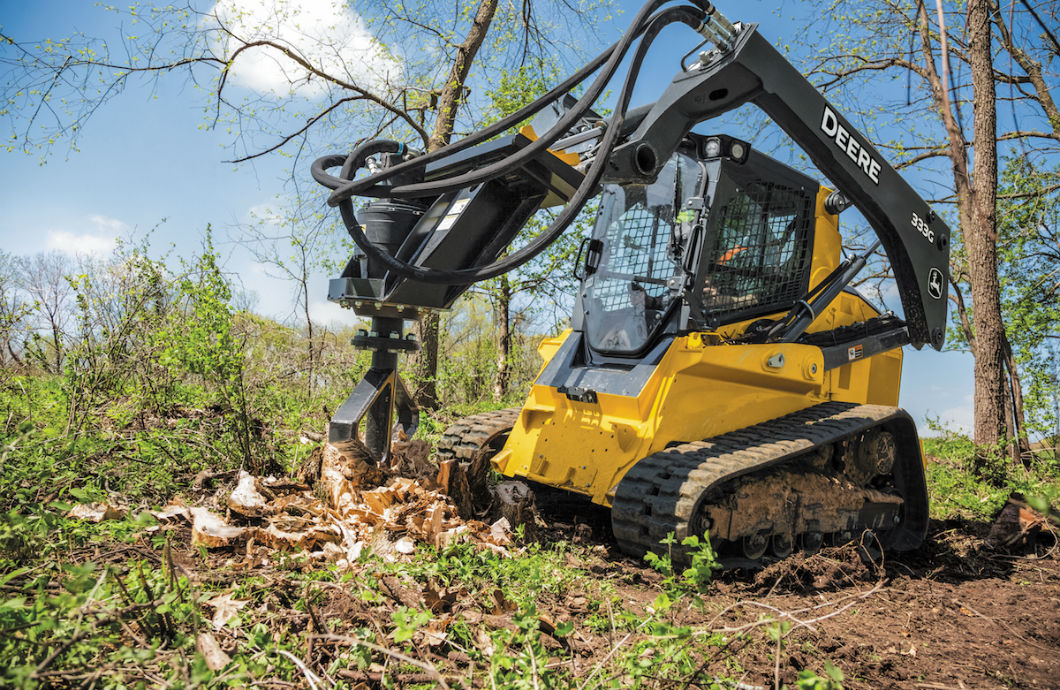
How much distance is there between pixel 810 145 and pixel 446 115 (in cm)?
566

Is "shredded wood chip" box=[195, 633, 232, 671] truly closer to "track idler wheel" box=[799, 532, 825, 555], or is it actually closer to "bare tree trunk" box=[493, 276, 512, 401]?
"track idler wheel" box=[799, 532, 825, 555]

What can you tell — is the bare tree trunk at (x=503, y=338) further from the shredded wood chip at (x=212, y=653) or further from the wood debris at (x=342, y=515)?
the shredded wood chip at (x=212, y=653)

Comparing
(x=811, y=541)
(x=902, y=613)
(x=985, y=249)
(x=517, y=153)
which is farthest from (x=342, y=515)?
(x=985, y=249)

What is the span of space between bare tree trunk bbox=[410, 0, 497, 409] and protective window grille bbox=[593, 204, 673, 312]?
4197 mm

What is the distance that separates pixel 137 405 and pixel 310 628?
12.0 feet

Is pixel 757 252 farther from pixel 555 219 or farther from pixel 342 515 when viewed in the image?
pixel 342 515

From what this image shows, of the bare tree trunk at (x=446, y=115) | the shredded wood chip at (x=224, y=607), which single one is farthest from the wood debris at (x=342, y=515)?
the bare tree trunk at (x=446, y=115)

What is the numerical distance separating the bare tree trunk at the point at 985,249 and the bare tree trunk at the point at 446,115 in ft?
21.1

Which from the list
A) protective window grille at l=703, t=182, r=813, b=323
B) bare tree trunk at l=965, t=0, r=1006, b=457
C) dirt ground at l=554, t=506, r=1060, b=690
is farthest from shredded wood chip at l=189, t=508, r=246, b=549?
bare tree trunk at l=965, t=0, r=1006, b=457

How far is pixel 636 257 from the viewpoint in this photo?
15.7ft

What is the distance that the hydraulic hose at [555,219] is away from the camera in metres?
3.02

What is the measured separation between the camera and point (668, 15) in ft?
10.8

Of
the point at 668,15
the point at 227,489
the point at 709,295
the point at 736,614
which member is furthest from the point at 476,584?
the point at 668,15

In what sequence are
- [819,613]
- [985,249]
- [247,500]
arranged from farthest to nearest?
[985,249] < [819,613] < [247,500]
